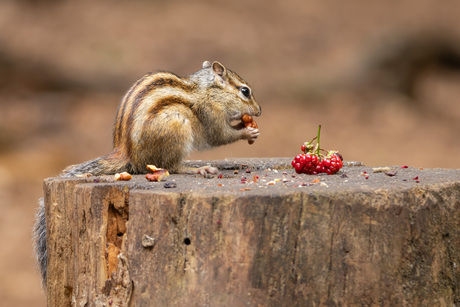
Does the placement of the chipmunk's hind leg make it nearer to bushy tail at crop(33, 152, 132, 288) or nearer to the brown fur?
the brown fur

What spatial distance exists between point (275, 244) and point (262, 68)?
6977 mm

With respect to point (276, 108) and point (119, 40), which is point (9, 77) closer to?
point (119, 40)

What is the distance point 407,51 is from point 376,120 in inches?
52.4

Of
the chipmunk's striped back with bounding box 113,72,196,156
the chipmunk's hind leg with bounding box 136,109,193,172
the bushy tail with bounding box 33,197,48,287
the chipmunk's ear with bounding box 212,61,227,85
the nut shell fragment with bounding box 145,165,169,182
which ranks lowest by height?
the bushy tail with bounding box 33,197,48,287

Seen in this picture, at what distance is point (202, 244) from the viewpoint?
236cm

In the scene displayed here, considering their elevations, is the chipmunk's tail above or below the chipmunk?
below

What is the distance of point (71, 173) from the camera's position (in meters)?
3.20

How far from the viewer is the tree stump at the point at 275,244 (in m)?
2.33

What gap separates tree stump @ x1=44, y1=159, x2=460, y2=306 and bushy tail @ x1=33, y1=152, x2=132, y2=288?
0.65 meters

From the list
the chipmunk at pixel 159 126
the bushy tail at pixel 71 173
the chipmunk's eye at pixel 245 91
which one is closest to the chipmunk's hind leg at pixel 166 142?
the chipmunk at pixel 159 126

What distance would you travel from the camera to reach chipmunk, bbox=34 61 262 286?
319cm

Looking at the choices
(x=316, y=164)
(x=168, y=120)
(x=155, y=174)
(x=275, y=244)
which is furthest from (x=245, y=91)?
(x=275, y=244)

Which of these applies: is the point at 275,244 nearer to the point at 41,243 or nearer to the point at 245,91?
the point at 41,243

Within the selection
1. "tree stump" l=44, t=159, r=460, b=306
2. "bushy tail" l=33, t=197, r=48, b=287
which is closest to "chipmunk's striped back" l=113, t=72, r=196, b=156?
"bushy tail" l=33, t=197, r=48, b=287
